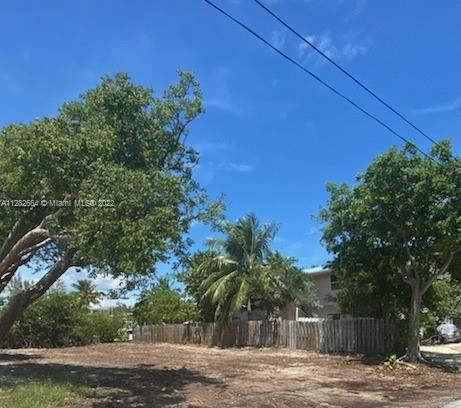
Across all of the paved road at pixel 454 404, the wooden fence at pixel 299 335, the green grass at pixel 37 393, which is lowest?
the green grass at pixel 37 393

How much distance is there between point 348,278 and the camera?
2614cm

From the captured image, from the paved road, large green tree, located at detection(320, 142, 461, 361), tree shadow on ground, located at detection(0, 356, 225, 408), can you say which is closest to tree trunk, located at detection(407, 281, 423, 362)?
large green tree, located at detection(320, 142, 461, 361)

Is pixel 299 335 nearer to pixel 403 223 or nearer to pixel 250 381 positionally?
pixel 403 223

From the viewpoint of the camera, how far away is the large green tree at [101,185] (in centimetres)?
1335

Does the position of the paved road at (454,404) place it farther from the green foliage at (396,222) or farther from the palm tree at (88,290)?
the palm tree at (88,290)

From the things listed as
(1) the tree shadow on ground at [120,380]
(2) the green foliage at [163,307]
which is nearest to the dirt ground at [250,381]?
(1) the tree shadow on ground at [120,380]

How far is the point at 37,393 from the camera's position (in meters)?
13.4

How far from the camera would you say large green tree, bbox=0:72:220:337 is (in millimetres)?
13352

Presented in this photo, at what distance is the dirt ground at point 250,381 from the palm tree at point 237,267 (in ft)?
29.2

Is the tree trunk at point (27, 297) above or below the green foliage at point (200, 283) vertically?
below

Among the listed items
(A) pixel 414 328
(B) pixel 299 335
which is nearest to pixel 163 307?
(B) pixel 299 335

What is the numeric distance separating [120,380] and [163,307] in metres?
27.4

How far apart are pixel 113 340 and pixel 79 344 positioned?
4.85 m

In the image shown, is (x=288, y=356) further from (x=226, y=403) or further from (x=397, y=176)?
(x=226, y=403)
